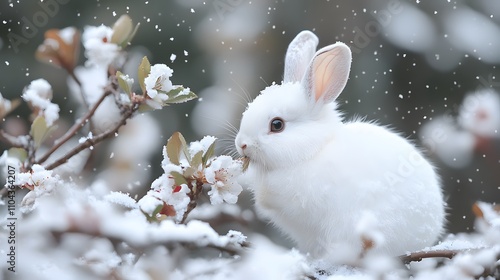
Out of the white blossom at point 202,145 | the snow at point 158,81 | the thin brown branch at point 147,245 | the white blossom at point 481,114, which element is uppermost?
the white blossom at point 481,114

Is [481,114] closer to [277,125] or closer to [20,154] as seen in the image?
[277,125]

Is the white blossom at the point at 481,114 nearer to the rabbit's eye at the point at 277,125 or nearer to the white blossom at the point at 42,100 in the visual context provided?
the rabbit's eye at the point at 277,125

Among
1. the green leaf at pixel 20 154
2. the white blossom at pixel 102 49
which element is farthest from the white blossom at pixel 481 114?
the green leaf at pixel 20 154

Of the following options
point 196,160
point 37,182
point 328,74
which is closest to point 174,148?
point 196,160

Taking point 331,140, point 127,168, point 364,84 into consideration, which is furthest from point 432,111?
point 331,140

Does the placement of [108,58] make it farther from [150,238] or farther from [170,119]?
[170,119]

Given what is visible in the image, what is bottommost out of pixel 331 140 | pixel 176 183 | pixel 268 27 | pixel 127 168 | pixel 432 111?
pixel 176 183

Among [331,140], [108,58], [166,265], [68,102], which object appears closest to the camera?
[166,265]

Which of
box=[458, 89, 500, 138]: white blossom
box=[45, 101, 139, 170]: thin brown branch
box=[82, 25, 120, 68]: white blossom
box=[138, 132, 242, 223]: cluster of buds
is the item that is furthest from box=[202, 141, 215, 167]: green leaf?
box=[458, 89, 500, 138]: white blossom
